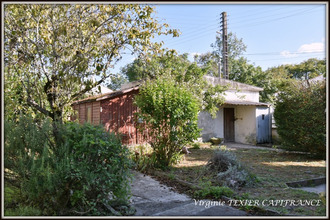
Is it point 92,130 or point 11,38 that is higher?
point 11,38

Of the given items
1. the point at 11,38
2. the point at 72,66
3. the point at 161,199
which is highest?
the point at 11,38

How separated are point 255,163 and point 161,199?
482 cm

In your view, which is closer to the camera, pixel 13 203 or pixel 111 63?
pixel 13 203

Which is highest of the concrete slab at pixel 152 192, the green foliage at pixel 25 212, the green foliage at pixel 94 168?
the green foliage at pixel 94 168

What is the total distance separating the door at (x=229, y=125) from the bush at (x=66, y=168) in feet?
42.1

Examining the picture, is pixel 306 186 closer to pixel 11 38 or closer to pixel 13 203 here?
pixel 13 203

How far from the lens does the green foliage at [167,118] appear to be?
783cm

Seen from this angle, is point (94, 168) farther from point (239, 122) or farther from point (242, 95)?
point (242, 95)

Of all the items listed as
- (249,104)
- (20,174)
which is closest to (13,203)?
(20,174)

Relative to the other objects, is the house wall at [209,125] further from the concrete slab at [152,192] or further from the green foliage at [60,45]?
the green foliage at [60,45]

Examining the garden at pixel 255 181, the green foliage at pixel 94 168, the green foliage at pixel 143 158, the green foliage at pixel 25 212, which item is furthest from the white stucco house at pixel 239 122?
the green foliage at pixel 25 212

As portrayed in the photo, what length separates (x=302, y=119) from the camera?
33.1 feet

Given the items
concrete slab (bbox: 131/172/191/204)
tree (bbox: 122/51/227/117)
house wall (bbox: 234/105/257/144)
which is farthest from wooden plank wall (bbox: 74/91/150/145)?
house wall (bbox: 234/105/257/144)

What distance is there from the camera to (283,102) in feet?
35.9
